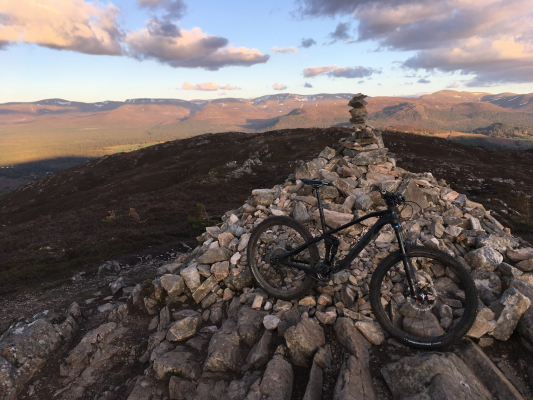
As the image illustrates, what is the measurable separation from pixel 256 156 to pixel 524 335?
63.2 m

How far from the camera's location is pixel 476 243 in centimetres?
650

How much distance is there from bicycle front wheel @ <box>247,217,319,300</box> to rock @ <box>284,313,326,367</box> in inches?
36.4

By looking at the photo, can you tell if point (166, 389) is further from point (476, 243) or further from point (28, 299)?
point (28, 299)

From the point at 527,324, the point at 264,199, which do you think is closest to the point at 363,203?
the point at 264,199

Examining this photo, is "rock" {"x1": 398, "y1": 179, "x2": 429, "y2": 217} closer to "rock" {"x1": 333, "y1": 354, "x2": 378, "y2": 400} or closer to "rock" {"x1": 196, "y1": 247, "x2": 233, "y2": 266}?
"rock" {"x1": 333, "y1": 354, "x2": 378, "y2": 400}

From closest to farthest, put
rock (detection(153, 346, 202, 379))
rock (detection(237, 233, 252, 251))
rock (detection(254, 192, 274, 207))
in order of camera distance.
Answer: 1. rock (detection(153, 346, 202, 379))
2. rock (detection(237, 233, 252, 251))
3. rock (detection(254, 192, 274, 207))

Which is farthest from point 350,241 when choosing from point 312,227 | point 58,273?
point 58,273

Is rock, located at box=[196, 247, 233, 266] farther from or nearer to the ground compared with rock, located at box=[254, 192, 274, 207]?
nearer to the ground

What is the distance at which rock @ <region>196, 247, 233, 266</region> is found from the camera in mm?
7609

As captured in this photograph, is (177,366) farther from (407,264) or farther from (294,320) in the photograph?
(407,264)

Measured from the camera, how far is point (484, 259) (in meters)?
5.89

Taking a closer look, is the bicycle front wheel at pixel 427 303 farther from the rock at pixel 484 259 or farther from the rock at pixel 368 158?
the rock at pixel 368 158

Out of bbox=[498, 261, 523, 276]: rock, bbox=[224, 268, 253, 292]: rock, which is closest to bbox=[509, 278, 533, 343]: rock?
bbox=[498, 261, 523, 276]: rock

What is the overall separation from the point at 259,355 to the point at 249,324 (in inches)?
32.1
